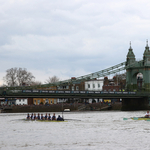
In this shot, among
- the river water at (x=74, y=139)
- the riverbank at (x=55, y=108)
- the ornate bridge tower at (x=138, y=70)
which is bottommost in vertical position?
the river water at (x=74, y=139)

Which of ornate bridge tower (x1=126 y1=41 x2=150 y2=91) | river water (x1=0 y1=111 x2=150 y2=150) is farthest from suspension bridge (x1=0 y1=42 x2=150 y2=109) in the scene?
river water (x1=0 y1=111 x2=150 y2=150)

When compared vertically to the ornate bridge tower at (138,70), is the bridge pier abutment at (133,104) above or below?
below

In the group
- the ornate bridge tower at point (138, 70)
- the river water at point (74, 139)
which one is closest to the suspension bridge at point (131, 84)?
the ornate bridge tower at point (138, 70)

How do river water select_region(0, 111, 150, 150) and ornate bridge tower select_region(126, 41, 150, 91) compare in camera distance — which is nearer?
river water select_region(0, 111, 150, 150)

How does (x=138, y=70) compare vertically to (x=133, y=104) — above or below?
above

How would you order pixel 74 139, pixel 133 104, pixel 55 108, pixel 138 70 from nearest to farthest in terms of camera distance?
pixel 74 139 → pixel 55 108 → pixel 138 70 → pixel 133 104

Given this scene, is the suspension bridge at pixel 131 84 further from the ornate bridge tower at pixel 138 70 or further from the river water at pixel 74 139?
Result: the river water at pixel 74 139

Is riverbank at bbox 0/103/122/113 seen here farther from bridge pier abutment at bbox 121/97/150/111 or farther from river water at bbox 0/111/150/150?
river water at bbox 0/111/150/150

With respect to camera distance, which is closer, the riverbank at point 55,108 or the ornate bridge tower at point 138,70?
the riverbank at point 55,108

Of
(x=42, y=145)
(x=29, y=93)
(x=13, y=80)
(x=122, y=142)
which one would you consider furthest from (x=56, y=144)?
(x=13, y=80)

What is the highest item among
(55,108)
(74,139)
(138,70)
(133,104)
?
(138,70)

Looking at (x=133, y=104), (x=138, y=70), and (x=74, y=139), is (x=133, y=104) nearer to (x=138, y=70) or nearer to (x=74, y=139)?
(x=138, y=70)

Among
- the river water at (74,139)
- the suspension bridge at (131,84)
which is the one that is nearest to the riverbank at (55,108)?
the suspension bridge at (131,84)

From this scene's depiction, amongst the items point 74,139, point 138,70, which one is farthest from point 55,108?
point 74,139
